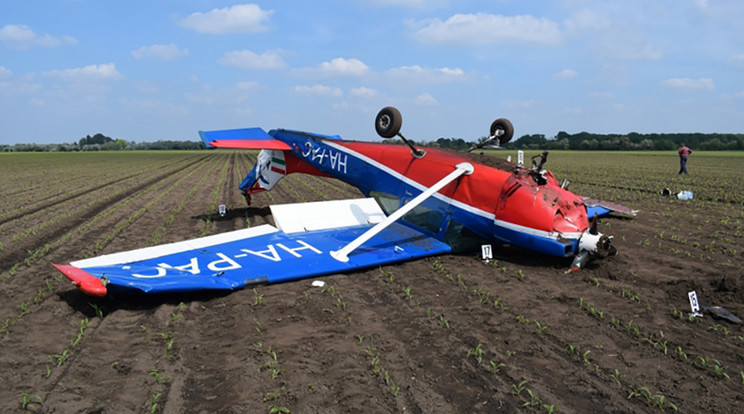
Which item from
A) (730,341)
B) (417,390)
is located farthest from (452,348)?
(730,341)

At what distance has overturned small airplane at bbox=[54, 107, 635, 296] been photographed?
6.95m

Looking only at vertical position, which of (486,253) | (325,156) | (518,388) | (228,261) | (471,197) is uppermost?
(325,156)

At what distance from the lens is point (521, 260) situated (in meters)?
8.57

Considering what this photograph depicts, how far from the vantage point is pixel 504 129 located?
1055cm

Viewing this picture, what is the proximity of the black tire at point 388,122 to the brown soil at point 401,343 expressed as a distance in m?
2.80

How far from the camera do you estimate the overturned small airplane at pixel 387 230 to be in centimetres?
695

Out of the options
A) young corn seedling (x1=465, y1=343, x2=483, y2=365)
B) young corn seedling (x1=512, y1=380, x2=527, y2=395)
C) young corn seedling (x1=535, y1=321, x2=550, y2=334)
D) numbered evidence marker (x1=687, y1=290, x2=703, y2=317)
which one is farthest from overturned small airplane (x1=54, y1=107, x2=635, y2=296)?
young corn seedling (x1=512, y1=380, x2=527, y2=395)

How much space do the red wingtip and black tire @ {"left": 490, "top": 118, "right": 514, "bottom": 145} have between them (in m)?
8.60

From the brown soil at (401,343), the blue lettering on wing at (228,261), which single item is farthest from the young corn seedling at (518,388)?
the blue lettering on wing at (228,261)

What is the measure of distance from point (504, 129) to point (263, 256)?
641 centimetres

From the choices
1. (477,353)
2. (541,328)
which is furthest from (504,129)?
(477,353)

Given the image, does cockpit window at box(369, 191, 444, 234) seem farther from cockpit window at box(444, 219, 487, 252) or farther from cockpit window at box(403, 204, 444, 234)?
cockpit window at box(444, 219, 487, 252)

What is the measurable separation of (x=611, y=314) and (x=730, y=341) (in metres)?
1.25

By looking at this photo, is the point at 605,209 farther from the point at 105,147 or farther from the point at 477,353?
the point at 105,147
